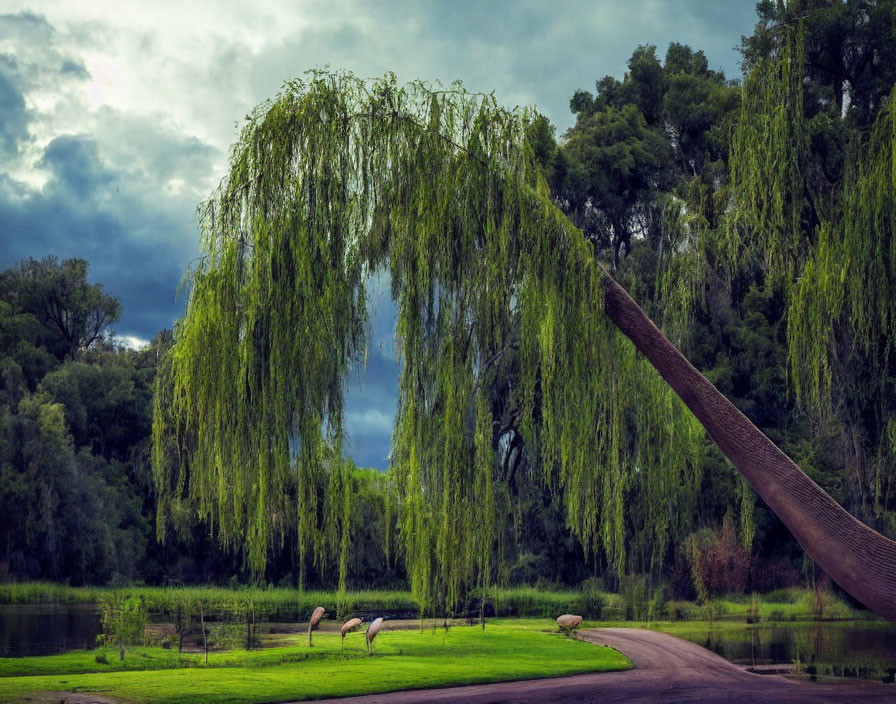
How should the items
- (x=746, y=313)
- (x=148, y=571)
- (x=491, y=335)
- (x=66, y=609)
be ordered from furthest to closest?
(x=148, y=571) < (x=746, y=313) < (x=66, y=609) < (x=491, y=335)

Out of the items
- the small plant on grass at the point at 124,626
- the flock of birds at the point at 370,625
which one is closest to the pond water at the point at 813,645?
the flock of birds at the point at 370,625

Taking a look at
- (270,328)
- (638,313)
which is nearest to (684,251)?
(638,313)

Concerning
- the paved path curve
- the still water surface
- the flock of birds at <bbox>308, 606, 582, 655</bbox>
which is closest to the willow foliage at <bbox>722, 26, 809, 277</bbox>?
the paved path curve

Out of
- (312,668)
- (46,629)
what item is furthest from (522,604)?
(312,668)

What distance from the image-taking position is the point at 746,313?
2970cm

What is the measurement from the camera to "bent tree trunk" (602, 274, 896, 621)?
8.83m

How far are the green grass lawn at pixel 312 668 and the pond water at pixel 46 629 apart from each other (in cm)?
219

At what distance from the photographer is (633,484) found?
2153 cm

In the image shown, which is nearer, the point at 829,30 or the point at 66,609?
the point at 829,30

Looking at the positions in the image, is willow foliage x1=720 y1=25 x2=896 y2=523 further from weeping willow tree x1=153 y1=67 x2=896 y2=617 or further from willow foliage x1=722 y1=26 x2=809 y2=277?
weeping willow tree x1=153 y1=67 x2=896 y2=617

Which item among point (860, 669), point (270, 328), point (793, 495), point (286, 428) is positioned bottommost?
point (860, 669)

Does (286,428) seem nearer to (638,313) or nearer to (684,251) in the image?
(638,313)

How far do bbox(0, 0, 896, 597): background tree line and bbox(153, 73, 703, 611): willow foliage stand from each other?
32.8 feet

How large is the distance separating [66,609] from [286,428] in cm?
2330
